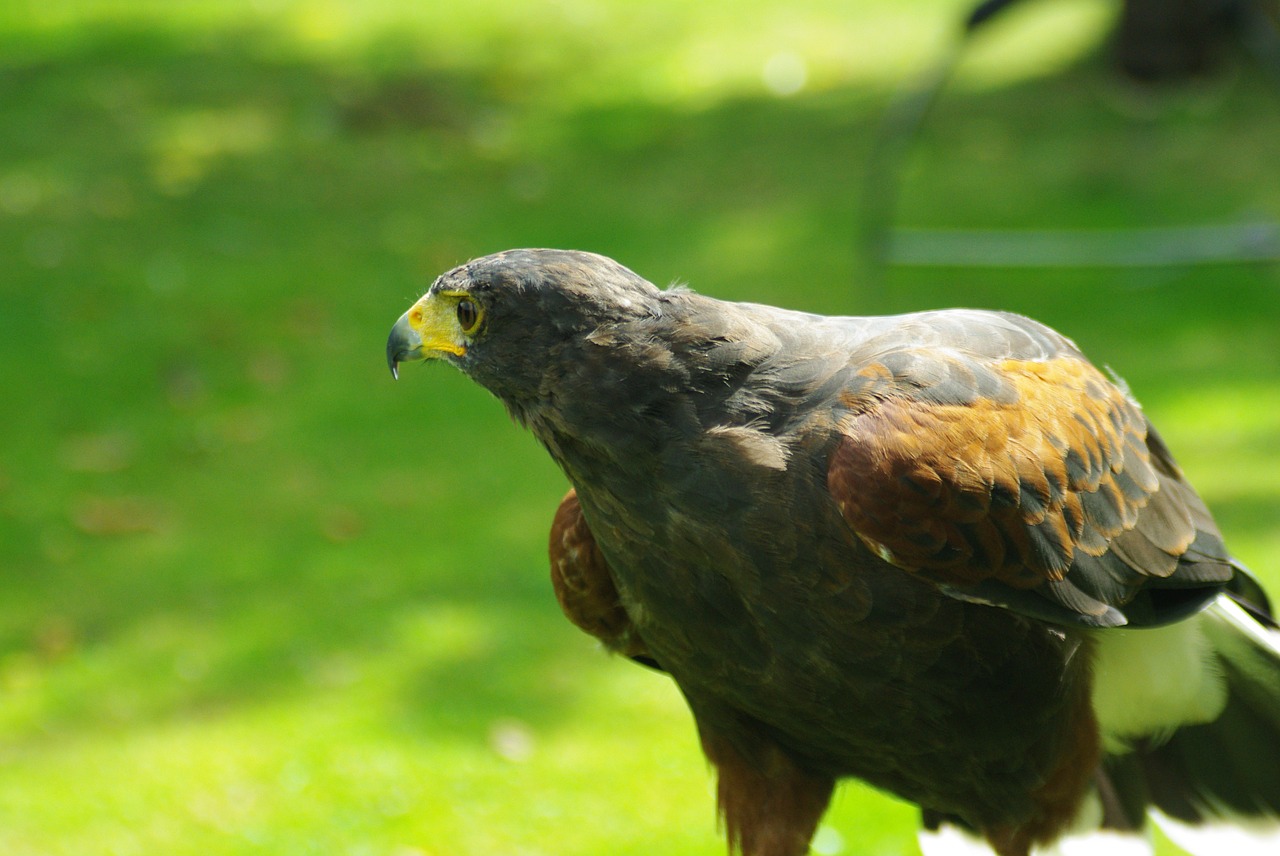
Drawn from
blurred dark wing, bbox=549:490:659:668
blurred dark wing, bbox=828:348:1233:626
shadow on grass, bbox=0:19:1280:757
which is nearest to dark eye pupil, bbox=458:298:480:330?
blurred dark wing, bbox=549:490:659:668

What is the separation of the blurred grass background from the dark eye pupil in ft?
7.72

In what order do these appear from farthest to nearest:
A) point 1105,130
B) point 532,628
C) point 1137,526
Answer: point 1105,130
point 532,628
point 1137,526

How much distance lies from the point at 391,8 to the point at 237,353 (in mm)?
6743

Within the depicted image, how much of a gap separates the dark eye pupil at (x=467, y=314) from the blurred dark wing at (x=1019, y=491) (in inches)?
34.4

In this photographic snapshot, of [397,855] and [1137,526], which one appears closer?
[1137,526]

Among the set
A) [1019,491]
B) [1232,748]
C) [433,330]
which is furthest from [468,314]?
[1232,748]

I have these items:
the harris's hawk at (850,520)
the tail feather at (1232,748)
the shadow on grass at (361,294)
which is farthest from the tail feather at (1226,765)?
the shadow on grass at (361,294)

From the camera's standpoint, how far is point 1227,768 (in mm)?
4277

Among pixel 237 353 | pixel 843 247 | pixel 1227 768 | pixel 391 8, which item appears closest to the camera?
pixel 1227 768

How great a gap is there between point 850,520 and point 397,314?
642 centimetres

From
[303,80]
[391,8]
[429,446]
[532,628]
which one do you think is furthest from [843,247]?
[391,8]

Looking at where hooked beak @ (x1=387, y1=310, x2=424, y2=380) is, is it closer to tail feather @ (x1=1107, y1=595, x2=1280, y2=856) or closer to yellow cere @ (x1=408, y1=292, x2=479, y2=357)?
yellow cere @ (x1=408, y1=292, x2=479, y2=357)

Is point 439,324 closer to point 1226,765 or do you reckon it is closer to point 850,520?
point 850,520

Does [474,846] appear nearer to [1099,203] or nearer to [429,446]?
[429,446]
